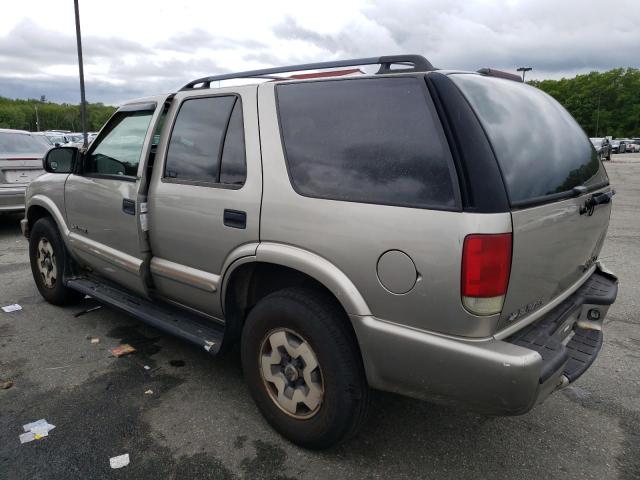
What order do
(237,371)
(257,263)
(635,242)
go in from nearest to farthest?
(257,263), (237,371), (635,242)

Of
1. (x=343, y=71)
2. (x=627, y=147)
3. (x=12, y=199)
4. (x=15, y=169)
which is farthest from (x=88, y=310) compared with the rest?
(x=627, y=147)

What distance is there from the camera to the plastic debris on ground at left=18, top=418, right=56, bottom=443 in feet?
8.89

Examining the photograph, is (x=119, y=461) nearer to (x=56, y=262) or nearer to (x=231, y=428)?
(x=231, y=428)

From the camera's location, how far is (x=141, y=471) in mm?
2451

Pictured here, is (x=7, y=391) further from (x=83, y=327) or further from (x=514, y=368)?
(x=514, y=368)

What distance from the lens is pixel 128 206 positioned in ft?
11.1

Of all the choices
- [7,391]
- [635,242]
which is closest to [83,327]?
[7,391]

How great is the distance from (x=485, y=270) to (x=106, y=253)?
286 centimetres

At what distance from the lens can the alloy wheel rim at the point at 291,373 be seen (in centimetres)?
247

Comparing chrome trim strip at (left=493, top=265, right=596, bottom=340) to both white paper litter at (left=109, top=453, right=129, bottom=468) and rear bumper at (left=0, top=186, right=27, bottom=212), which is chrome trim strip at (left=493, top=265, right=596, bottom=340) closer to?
white paper litter at (left=109, top=453, right=129, bottom=468)

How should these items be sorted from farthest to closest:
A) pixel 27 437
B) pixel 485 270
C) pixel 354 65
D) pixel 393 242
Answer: pixel 27 437
pixel 354 65
pixel 393 242
pixel 485 270

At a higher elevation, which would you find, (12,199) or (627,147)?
(627,147)

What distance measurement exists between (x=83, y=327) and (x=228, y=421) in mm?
2066

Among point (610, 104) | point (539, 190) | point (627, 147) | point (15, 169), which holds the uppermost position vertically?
point (610, 104)
